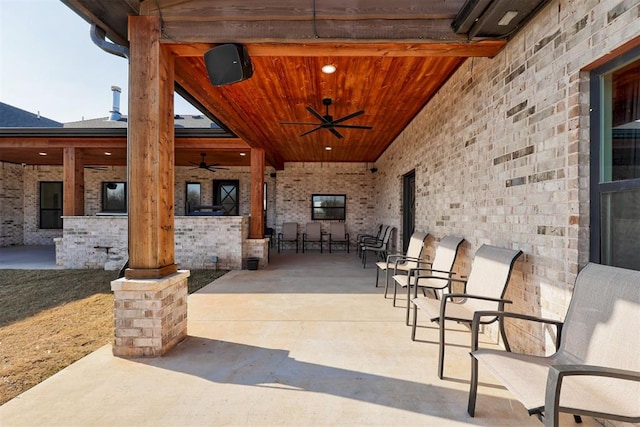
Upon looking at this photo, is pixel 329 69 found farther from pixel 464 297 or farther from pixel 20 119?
pixel 20 119

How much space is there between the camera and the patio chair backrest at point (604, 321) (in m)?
1.38

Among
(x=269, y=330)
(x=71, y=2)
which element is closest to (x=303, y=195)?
(x=269, y=330)

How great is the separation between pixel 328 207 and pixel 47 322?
25.2 feet

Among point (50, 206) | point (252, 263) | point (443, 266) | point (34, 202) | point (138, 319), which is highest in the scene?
point (34, 202)

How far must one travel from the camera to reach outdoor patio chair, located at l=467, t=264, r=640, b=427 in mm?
1179

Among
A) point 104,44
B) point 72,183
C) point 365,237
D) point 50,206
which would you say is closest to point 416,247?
point 365,237

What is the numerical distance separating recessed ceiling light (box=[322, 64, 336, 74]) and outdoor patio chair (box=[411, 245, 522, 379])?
2.49 metres

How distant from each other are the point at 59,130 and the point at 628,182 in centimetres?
904

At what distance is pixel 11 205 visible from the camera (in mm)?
10133

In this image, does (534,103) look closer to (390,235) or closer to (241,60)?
(241,60)

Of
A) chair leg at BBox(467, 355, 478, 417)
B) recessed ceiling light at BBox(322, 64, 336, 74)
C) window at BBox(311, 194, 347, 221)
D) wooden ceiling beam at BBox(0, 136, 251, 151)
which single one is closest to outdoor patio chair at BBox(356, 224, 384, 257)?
window at BBox(311, 194, 347, 221)

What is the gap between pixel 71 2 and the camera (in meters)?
2.40

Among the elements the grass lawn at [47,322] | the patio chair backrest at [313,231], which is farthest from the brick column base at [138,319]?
the patio chair backrest at [313,231]

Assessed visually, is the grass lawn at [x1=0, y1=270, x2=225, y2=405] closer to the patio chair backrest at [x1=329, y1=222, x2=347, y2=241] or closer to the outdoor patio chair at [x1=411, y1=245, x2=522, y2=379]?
the outdoor patio chair at [x1=411, y1=245, x2=522, y2=379]
